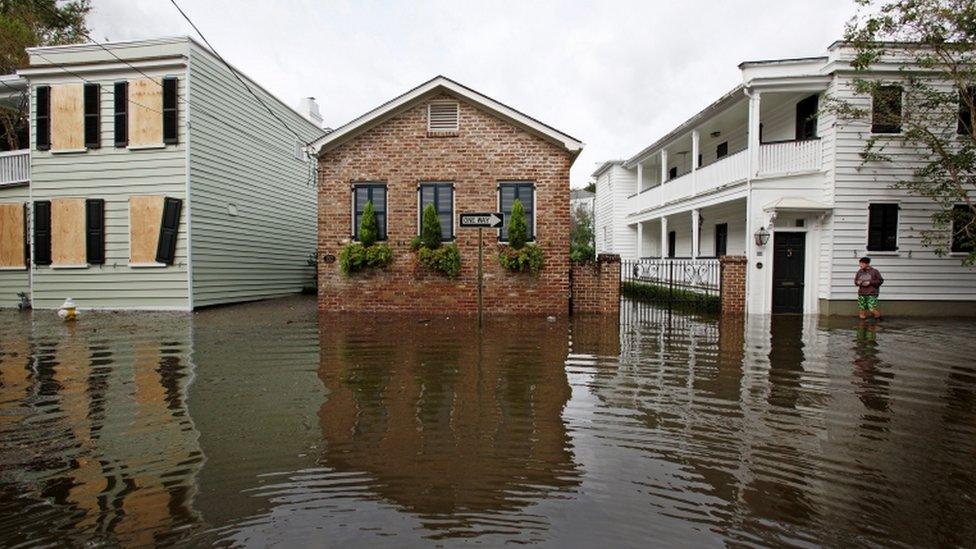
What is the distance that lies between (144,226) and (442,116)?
27.2 ft

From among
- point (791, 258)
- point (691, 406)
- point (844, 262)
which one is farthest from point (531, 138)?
point (691, 406)

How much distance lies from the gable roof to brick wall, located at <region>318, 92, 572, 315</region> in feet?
0.63

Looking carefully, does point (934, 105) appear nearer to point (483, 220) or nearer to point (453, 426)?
point (483, 220)

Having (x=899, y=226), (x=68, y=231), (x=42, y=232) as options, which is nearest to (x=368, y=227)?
(x=68, y=231)

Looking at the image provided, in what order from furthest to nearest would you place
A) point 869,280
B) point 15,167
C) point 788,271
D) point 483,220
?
point 15,167
point 788,271
point 869,280
point 483,220

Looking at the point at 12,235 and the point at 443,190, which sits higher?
the point at 443,190

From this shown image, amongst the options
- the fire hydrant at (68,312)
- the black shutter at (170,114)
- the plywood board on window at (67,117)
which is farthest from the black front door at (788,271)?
the plywood board on window at (67,117)

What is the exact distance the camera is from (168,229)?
14.5 meters

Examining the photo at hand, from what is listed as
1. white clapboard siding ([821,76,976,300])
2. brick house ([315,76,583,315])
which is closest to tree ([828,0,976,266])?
white clapboard siding ([821,76,976,300])

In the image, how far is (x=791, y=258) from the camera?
14.5m

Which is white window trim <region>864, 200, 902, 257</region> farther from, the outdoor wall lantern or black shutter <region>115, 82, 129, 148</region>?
black shutter <region>115, 82, 129, 148</region>

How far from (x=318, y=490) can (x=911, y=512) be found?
3.72m

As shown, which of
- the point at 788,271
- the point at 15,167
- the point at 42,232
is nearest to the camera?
the point at 788,271

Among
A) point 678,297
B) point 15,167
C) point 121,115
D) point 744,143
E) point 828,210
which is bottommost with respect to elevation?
point 678,297
